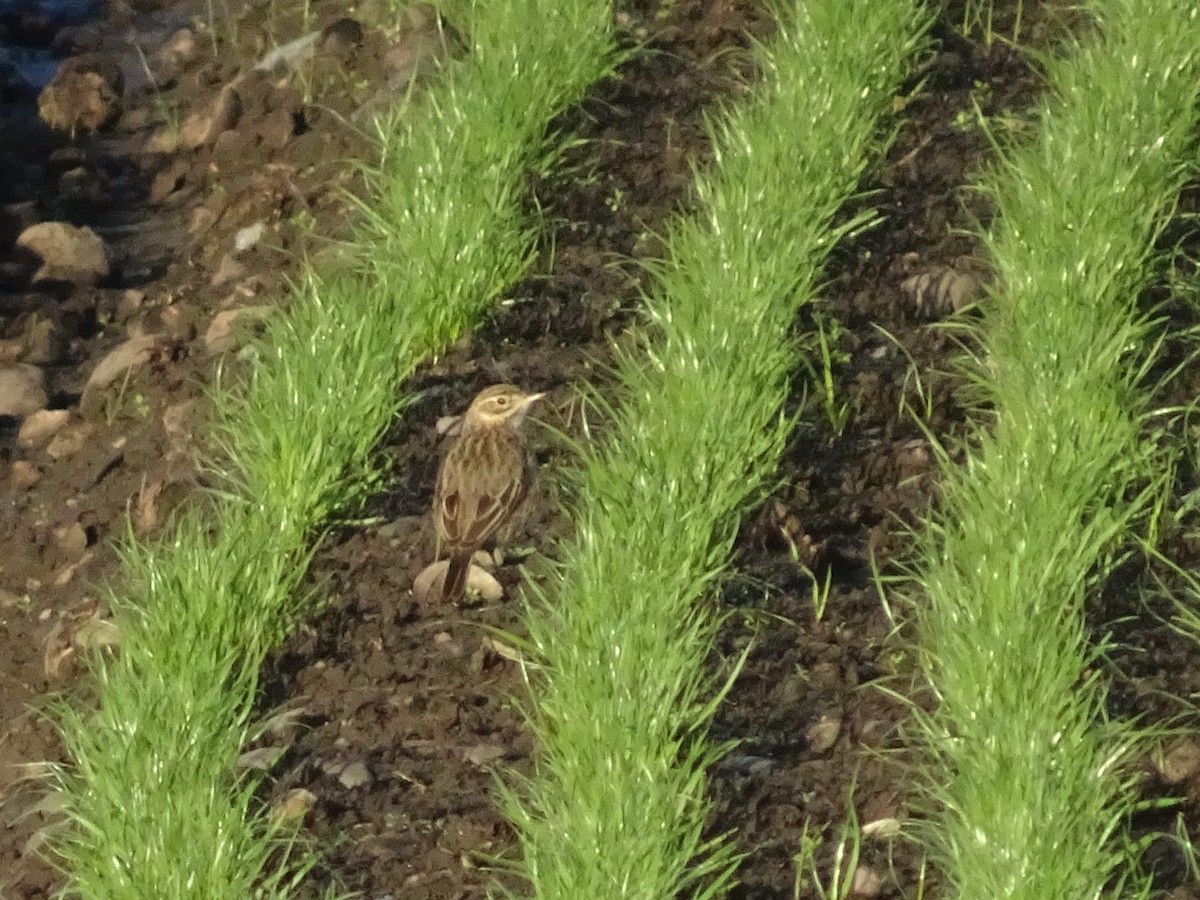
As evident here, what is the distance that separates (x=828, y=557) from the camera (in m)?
5.88

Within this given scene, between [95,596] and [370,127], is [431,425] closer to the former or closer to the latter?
[95,596]

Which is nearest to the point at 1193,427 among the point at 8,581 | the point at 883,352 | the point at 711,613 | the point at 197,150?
the point at 883,352

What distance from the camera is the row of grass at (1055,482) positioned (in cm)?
461

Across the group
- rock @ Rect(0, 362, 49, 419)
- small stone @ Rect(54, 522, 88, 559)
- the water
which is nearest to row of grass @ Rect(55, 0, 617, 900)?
small stone @ Rect(54, 522, 88, 559)

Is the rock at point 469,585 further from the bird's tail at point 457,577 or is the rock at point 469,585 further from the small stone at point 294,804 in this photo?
the small stone at point 294,804

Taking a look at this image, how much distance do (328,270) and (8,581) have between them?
1547 mm

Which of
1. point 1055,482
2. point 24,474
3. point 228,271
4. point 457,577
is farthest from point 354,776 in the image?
point 228,271

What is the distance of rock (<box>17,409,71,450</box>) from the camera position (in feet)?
24.3

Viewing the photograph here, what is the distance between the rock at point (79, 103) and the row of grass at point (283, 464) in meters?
2.02

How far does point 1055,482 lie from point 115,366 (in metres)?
3.42

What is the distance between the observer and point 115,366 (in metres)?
7.48

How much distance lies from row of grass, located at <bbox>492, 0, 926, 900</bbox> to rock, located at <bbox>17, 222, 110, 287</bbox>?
2.42 metres

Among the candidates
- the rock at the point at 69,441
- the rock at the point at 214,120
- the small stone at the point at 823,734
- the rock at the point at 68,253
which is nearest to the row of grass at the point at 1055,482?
the small stone at the point at 823,734

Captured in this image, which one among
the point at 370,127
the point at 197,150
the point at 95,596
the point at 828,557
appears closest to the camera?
the point at 828,557
